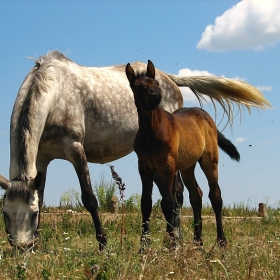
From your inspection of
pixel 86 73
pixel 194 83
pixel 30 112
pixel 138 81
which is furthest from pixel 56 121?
pixel 194 83

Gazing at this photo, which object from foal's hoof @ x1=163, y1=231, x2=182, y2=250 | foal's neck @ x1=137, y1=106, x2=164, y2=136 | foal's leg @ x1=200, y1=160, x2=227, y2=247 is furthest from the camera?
foal's leg @ x1=200, y1=160, x2=227, y2=247

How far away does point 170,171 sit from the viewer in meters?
6.49

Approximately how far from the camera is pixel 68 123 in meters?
7.90

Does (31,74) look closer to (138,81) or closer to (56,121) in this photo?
(56,121)

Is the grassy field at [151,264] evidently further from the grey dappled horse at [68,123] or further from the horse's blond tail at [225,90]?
the horse's blond tail at [225,90]

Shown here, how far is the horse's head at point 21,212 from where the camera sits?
6.07 metres

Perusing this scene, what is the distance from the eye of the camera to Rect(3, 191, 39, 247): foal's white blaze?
19.9 feet

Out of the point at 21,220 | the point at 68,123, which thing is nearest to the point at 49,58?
the point at 68,123

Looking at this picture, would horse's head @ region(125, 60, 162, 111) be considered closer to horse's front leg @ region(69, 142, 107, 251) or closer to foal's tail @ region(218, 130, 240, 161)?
horse's front leg @ region(69, 142, 107, 251)

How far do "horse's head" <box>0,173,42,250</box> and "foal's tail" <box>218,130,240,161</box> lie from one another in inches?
125

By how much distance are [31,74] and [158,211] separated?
4451mm

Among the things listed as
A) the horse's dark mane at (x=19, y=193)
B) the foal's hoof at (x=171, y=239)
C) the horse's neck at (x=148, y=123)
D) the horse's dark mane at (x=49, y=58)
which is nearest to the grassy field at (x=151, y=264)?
the foal's hoof at (x=171, y=239)

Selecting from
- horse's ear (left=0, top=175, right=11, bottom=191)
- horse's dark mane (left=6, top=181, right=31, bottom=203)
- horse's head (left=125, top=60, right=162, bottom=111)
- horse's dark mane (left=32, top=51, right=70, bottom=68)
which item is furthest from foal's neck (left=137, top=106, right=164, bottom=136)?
horse's dark mane (left=32, top=51, right=70, bottom=68)

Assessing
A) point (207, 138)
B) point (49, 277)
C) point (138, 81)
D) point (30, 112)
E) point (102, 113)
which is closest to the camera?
point (49, 277)
